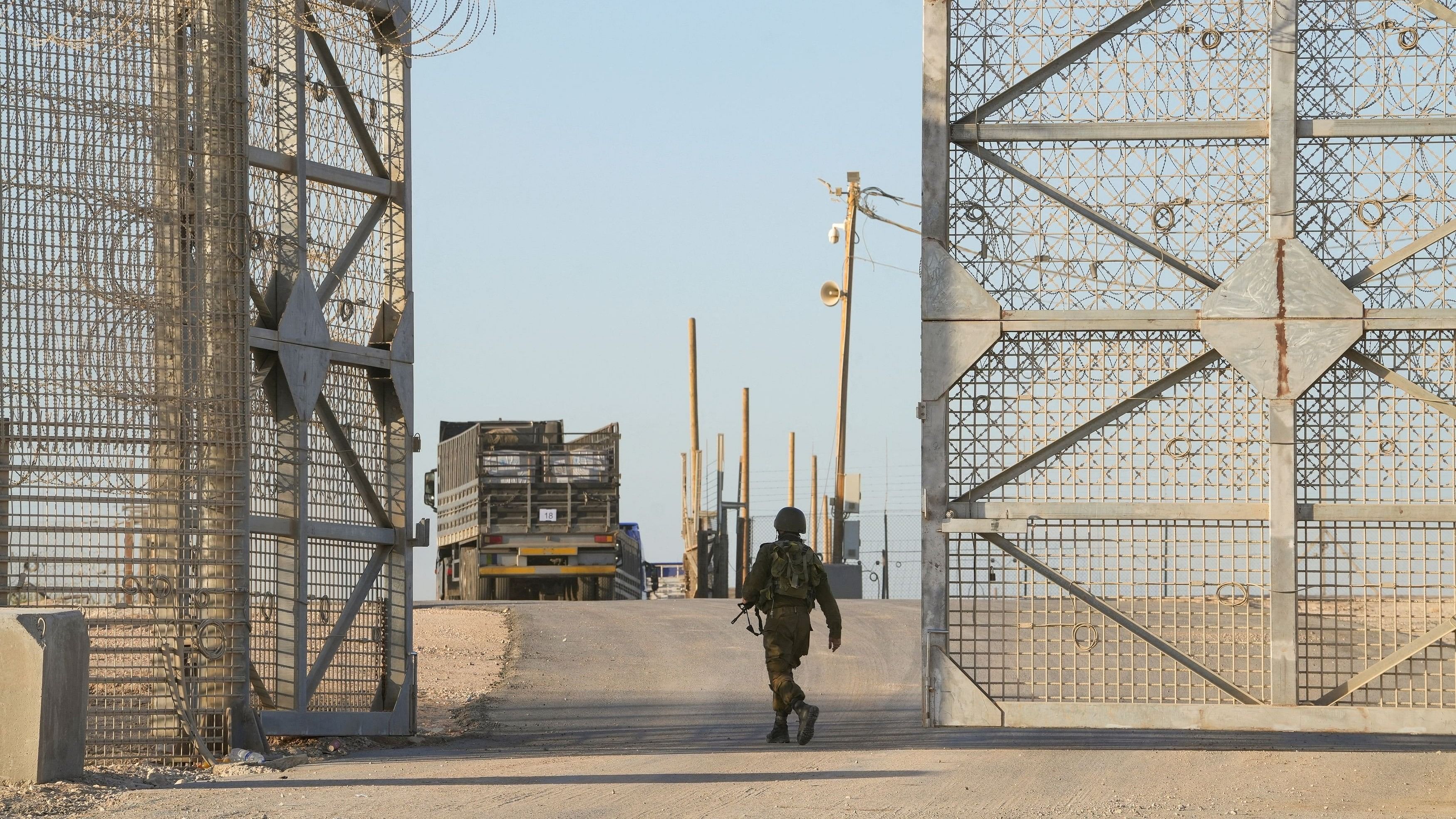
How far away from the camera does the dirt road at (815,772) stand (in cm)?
812

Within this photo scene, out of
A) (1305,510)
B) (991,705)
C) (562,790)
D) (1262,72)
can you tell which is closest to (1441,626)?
(1305,510)

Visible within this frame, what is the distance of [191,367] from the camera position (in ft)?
33.2

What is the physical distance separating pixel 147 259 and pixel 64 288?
0.52m

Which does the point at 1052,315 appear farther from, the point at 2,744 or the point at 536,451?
the point at 536,451

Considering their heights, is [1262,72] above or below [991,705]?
above

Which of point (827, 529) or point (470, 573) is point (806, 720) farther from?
point (827, 529)

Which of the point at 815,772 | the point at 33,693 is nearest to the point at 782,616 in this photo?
the point at 815,772

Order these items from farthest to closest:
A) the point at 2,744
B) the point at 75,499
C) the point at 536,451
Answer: the point at 536,451, the point at 75,499, the point at 2,744

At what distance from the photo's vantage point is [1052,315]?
998cm

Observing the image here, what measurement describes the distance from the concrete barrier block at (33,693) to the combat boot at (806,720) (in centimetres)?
424

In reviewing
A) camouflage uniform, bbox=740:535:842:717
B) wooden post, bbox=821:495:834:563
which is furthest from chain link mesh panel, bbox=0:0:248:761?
wooden post, bbox=821:495:834:563

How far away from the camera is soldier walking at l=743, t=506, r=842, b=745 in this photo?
441 inches

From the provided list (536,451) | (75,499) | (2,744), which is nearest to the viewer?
(2,744)

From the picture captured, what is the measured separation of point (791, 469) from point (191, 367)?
3514cm
